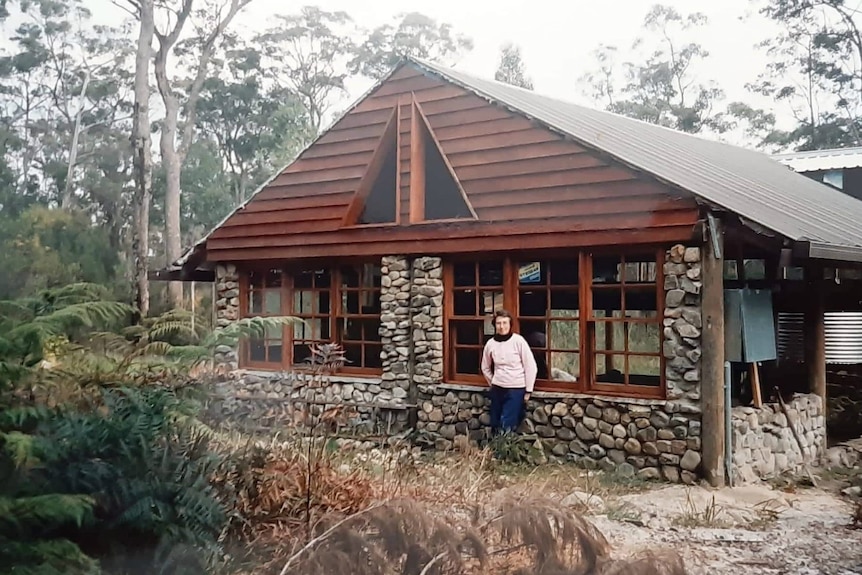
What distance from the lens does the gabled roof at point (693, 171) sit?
21.6ft

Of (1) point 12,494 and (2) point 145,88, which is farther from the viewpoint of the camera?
(2) point 145,88

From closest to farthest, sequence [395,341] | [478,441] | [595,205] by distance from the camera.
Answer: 1. [595,205]
2. [478,441]
3. [395,341]

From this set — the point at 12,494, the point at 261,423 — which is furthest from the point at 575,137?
the point at 12,494

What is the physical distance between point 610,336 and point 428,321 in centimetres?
174

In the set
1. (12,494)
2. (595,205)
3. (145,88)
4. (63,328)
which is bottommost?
(12,494)

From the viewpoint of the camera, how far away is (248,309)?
9305 millimetres

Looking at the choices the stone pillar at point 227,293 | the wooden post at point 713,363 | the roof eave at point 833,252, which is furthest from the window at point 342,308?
the roof eave at point 833,252

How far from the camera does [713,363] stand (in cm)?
655

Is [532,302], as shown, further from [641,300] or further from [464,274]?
[641,300]

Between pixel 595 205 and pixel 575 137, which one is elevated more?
pixel 575 137

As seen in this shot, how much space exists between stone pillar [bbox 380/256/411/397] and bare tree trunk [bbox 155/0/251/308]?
2061 millimetres

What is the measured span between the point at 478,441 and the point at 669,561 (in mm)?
5005

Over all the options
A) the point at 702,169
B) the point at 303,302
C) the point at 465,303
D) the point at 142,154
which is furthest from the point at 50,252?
the point at 702,169

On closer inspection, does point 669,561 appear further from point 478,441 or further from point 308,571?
point 478,441
